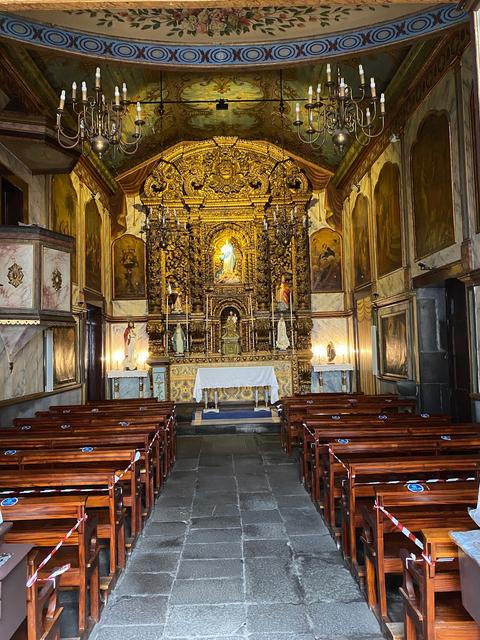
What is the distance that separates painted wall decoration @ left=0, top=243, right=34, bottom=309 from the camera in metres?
6.75

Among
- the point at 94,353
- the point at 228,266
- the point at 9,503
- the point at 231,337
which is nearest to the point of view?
the point at 9,503

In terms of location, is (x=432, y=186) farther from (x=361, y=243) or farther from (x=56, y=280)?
(x=56, y=280)

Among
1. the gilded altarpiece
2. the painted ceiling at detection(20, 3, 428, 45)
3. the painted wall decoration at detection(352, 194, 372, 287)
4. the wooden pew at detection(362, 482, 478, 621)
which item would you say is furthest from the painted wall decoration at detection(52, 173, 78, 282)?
the wooden pew at detection(362, 482, 478, 621)

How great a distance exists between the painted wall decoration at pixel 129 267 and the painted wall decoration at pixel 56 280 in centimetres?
731

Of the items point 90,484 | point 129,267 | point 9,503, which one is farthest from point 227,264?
point 9,503

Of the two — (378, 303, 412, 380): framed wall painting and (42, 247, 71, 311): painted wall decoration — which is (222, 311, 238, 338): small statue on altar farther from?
(42, 247, 71, 311): painted wall decoration

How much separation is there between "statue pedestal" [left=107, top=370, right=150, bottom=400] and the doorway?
→ 1.38 ft

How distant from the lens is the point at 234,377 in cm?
1254

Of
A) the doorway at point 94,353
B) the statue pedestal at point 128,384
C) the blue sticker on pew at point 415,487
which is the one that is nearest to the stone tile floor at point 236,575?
the blue sticker on pew at point 415,487

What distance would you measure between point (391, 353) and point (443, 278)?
2975 mm

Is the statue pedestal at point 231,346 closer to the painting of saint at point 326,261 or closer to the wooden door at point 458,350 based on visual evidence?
the painting of saint at point 326,261

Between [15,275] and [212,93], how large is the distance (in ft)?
25.6

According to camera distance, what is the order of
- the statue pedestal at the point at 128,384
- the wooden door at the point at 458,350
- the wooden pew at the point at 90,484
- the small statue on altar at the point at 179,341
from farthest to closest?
the small statue on altar at the point at 179,341, the statue pedestal at the point at 128,384, the wooden door at the point at 458,350, the wooden pew at the point at 90,484

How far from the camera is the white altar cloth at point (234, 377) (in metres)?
12.5
